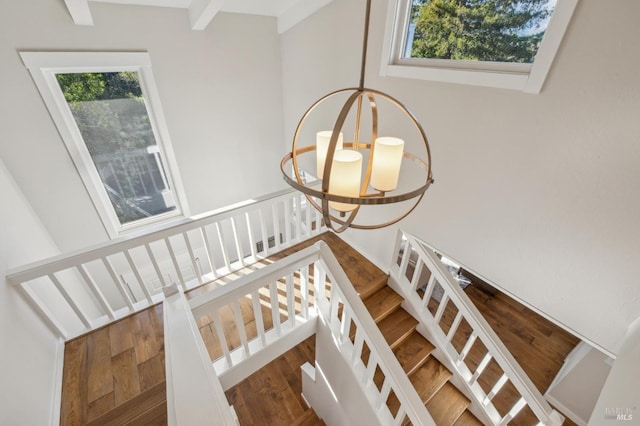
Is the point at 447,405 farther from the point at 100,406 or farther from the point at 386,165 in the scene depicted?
the point at 100,406

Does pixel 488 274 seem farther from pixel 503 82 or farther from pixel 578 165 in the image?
pixel 503 82

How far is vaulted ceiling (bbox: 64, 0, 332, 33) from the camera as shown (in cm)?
205

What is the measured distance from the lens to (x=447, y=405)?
244 centimetres

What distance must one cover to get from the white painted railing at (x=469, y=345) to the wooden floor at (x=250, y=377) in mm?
398

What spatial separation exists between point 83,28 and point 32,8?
28 centimetres

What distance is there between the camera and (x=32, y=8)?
1.96 metres

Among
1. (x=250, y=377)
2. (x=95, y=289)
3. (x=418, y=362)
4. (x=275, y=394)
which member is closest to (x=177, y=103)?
(x=95, y=289)

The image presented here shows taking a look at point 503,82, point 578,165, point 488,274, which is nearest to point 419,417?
point 488,274

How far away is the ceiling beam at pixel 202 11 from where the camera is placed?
88.0 inches

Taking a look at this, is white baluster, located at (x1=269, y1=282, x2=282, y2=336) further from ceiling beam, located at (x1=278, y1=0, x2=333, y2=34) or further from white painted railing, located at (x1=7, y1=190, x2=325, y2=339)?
ceiling beam, located at (x1=278, y1=0, x2=333, y2=34)

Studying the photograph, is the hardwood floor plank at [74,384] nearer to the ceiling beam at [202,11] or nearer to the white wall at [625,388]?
the white wall at [625,388]

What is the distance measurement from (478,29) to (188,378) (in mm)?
2394

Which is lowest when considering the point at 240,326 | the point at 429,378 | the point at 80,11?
the point at 429,378

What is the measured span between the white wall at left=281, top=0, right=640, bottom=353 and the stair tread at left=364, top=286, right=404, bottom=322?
A: 2.63 ft
